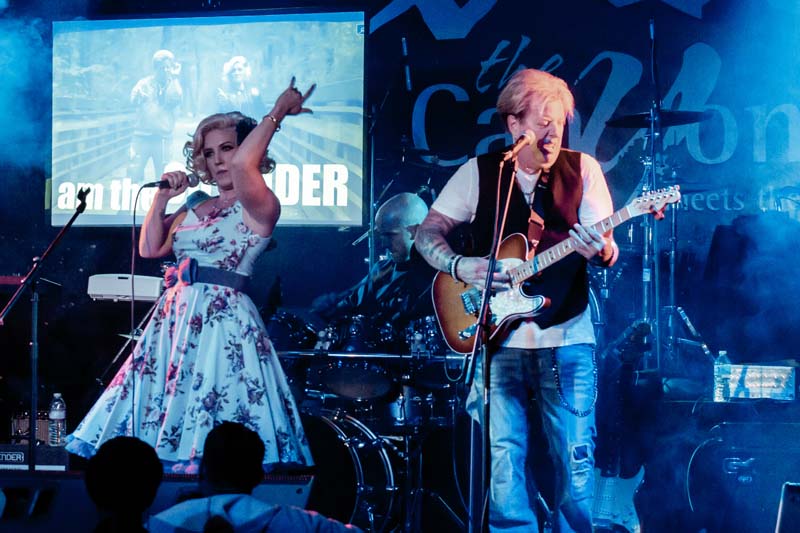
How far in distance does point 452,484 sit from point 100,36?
4420mm

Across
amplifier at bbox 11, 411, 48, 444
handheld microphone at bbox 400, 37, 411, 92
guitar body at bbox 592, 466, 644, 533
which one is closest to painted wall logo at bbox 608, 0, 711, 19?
handheld microphone at bbox 400, 37, 411, 92

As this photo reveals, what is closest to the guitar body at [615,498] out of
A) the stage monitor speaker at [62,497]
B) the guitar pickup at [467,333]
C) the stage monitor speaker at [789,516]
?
Answer: the guitar pickup at [467,333]

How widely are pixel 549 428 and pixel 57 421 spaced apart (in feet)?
13.5

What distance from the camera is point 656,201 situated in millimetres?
4621

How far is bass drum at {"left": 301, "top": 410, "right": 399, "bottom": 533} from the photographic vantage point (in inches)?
236

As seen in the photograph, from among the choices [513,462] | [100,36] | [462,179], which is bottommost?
[513,462]

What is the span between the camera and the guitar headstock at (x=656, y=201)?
4.61 meters

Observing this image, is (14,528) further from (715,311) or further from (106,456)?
(715,311)

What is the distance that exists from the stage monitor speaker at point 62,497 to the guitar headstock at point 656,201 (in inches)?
80.9

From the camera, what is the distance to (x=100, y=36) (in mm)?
7453

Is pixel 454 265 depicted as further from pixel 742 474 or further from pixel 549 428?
pixel 742 474

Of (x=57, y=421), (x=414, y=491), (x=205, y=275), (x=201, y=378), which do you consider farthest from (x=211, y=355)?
(x=57, y=421)

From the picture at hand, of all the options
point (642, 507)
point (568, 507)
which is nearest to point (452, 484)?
point (642, 507)

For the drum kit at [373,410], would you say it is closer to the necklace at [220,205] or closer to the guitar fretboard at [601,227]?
the necklace at [220,205]
